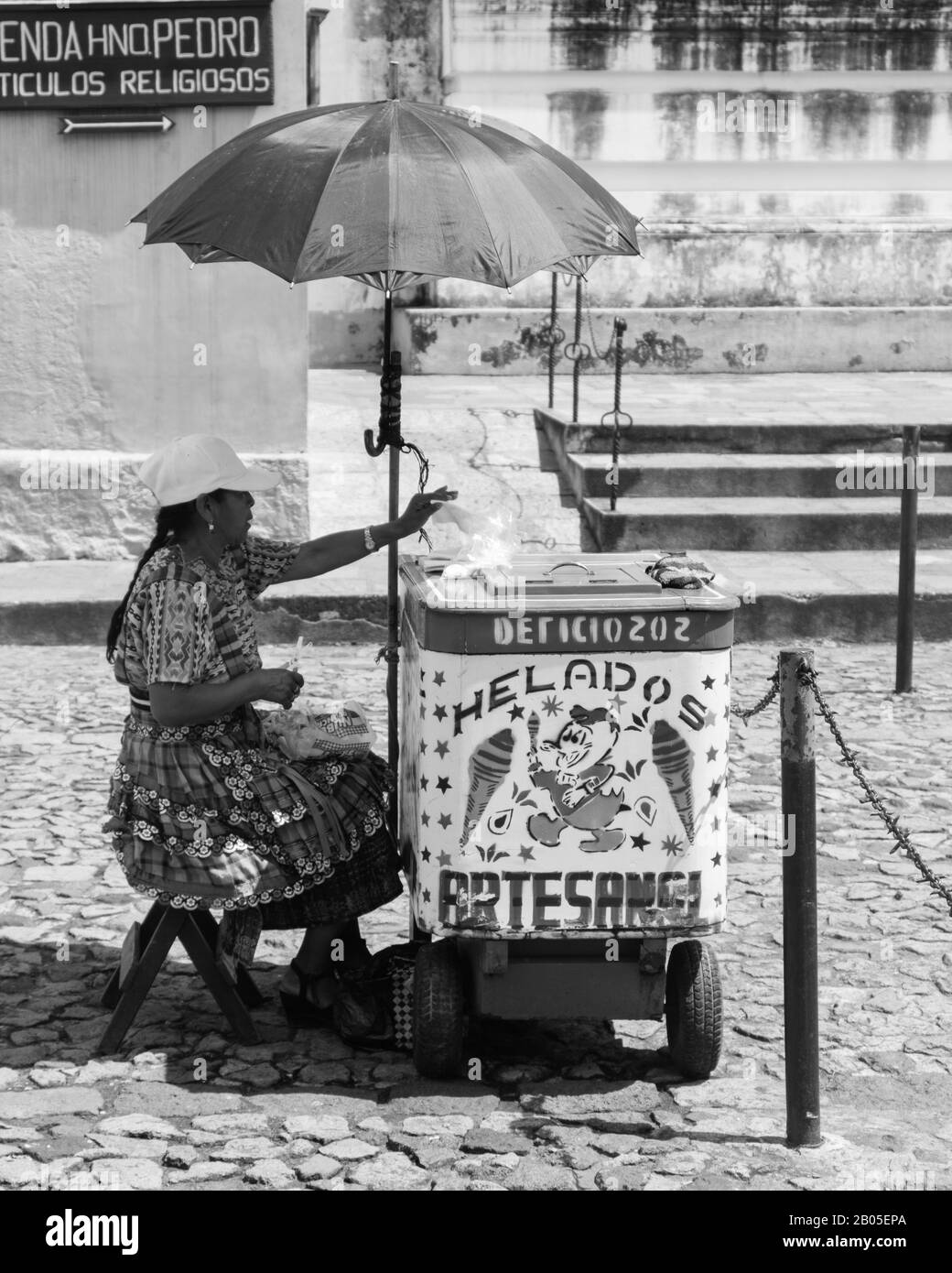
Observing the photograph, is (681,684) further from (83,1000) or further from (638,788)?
(83,1000)

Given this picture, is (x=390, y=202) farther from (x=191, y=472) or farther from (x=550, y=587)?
(x=550, y=587)

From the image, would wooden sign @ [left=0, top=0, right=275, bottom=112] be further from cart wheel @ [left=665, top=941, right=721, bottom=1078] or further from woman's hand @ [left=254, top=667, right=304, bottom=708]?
cart wheel @ [left=665, top=941, right=721, bottom=1078]

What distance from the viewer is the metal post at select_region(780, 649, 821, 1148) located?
3.82m

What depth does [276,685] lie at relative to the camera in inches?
169

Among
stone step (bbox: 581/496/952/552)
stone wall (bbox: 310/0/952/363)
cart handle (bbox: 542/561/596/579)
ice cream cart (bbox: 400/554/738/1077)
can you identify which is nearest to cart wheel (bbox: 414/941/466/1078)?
ice cream cart (bbox: 400/554/738/1077)

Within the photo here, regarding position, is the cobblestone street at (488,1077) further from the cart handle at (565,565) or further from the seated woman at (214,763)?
the cart handle at (565,565)

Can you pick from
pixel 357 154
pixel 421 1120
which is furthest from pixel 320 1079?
pixel 357 154

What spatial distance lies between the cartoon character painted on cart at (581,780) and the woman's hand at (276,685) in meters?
0.65

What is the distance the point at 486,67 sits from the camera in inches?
578

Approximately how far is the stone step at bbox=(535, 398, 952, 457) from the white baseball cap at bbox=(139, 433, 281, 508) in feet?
22.4

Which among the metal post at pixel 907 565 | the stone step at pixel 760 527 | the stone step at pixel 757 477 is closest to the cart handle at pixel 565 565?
the metal post at pixel 907 565

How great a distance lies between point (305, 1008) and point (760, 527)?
20.7 ft

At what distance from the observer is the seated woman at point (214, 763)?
4.25 meters

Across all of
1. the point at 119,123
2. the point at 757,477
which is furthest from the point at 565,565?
the point at 757,477
